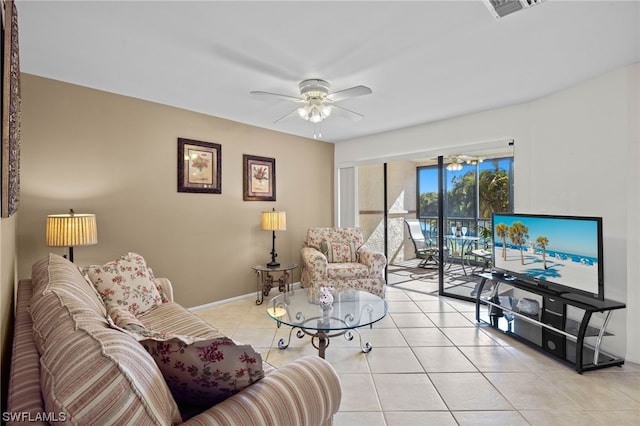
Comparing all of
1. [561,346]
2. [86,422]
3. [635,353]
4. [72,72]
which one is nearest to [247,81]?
[72,72]

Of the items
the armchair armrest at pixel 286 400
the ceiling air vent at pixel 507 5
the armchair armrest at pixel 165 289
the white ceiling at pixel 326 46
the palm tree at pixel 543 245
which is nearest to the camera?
the armchair armrest at pixel 286 400

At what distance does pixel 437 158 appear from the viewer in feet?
13.8

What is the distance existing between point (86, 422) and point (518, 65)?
321 centimetres

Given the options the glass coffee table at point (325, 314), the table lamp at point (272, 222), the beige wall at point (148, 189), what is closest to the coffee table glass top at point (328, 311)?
the glass coffee table at point (325, 314)

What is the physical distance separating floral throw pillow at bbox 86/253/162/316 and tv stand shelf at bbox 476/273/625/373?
319 centimetres

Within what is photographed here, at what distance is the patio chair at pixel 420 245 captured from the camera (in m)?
5.05

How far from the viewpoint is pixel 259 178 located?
13.8 ft

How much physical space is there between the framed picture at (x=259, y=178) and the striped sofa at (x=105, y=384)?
2.83 m

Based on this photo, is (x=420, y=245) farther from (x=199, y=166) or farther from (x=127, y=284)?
(x=127, y=284)

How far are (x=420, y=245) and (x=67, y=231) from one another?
4779 mm

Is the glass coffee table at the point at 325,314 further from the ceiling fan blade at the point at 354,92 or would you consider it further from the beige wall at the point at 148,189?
the ceiling fan blade at the point at 354,92

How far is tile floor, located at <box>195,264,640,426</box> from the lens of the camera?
1.81m

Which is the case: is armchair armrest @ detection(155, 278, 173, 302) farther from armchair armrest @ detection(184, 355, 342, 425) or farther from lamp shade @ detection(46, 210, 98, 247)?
armchair armrest @ detection(184, 355, 342, 425)

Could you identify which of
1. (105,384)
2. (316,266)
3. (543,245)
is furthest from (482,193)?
(105,384)
